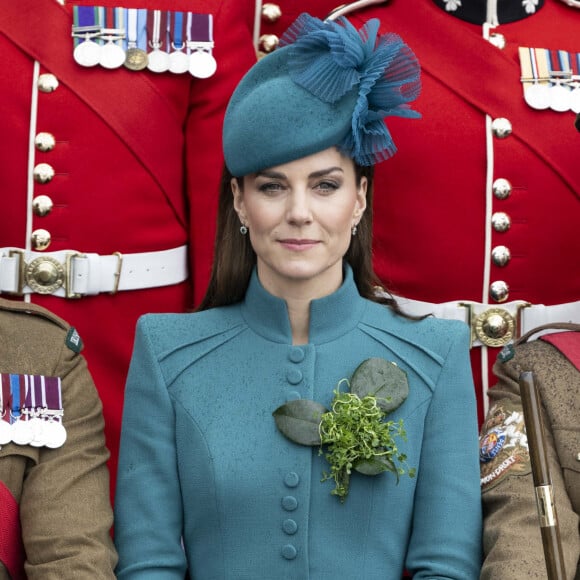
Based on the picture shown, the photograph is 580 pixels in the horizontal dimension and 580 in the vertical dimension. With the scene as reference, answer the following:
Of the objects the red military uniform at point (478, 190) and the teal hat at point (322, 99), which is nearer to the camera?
the teal hat at point (322, 99)

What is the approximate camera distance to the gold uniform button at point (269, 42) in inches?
142

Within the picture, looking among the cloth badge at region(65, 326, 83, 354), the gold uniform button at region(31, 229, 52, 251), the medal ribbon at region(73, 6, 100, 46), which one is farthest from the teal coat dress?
the medal ribbon at region(73, 6, 100, 46)

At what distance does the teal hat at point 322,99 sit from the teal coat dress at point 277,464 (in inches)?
10.1

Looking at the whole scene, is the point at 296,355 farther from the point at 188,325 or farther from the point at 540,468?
the point at 540,468

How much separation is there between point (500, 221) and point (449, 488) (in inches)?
31.6

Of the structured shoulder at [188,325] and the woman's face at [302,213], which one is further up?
the woman's face at [302,213]

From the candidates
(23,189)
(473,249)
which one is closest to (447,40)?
(473,249)

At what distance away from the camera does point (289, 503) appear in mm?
2770

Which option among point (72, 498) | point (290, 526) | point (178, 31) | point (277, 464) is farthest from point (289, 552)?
point (178, 31)

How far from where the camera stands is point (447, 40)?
3428 mm

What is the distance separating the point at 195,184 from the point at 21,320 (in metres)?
0.69

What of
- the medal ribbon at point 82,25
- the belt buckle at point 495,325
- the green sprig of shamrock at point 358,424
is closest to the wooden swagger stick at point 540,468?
the green sprig of shamrock at point 358,424

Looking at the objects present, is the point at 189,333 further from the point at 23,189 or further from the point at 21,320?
the point at 23,189

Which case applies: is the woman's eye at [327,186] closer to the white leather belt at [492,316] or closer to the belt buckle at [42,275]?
the white leather belt at [492,316]
